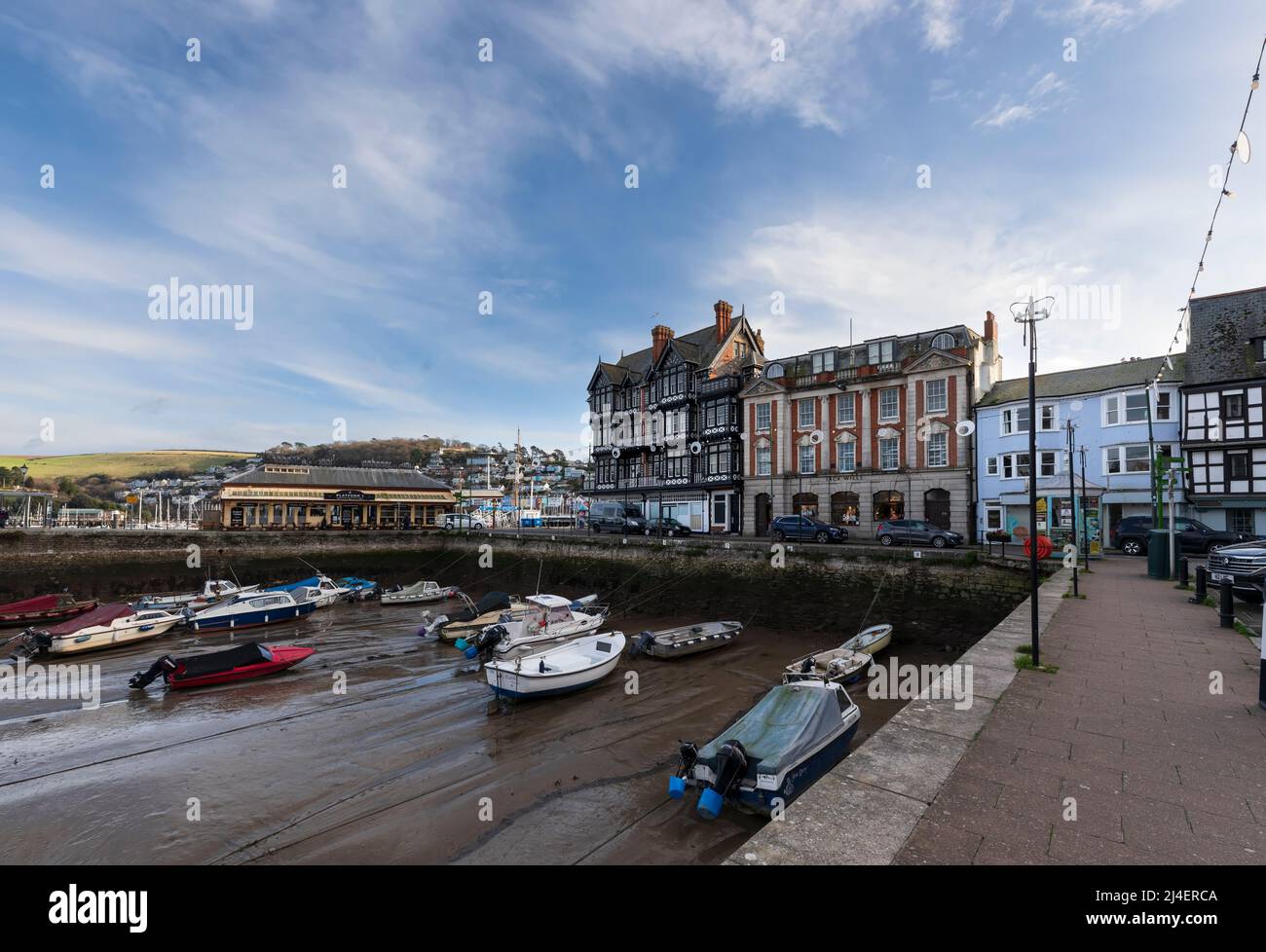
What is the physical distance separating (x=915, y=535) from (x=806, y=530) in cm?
571

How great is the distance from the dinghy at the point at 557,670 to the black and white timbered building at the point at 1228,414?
3647 cm

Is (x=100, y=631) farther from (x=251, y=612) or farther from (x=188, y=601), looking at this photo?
(x=188, y=601)

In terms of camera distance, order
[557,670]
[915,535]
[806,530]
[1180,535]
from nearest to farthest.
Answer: [557,670] → [1180,535] → [915,535] → [806,530]

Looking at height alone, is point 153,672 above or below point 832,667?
below

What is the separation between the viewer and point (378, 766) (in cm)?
1130

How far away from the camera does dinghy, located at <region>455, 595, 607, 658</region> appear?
18266 mm

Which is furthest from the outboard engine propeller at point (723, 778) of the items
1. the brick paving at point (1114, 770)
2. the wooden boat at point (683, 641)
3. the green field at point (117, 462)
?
the green field at point (117, 462)

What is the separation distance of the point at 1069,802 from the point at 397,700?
1521 centimetres

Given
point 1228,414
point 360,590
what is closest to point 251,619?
point 360,590

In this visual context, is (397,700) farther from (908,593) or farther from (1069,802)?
(908,593)

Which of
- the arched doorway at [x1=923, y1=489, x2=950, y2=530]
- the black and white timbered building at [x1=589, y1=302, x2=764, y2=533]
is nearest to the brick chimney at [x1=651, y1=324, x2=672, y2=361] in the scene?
the black and white timbered building at [x1=589, y1=302, x2=764, y2=533]

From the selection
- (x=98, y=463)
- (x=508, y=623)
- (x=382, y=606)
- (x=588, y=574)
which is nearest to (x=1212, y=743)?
(x=508, y=623)

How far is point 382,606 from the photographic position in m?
31.7

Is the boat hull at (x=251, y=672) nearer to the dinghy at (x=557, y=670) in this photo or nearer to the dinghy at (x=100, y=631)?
the dinghy at (x=557, y=670)
